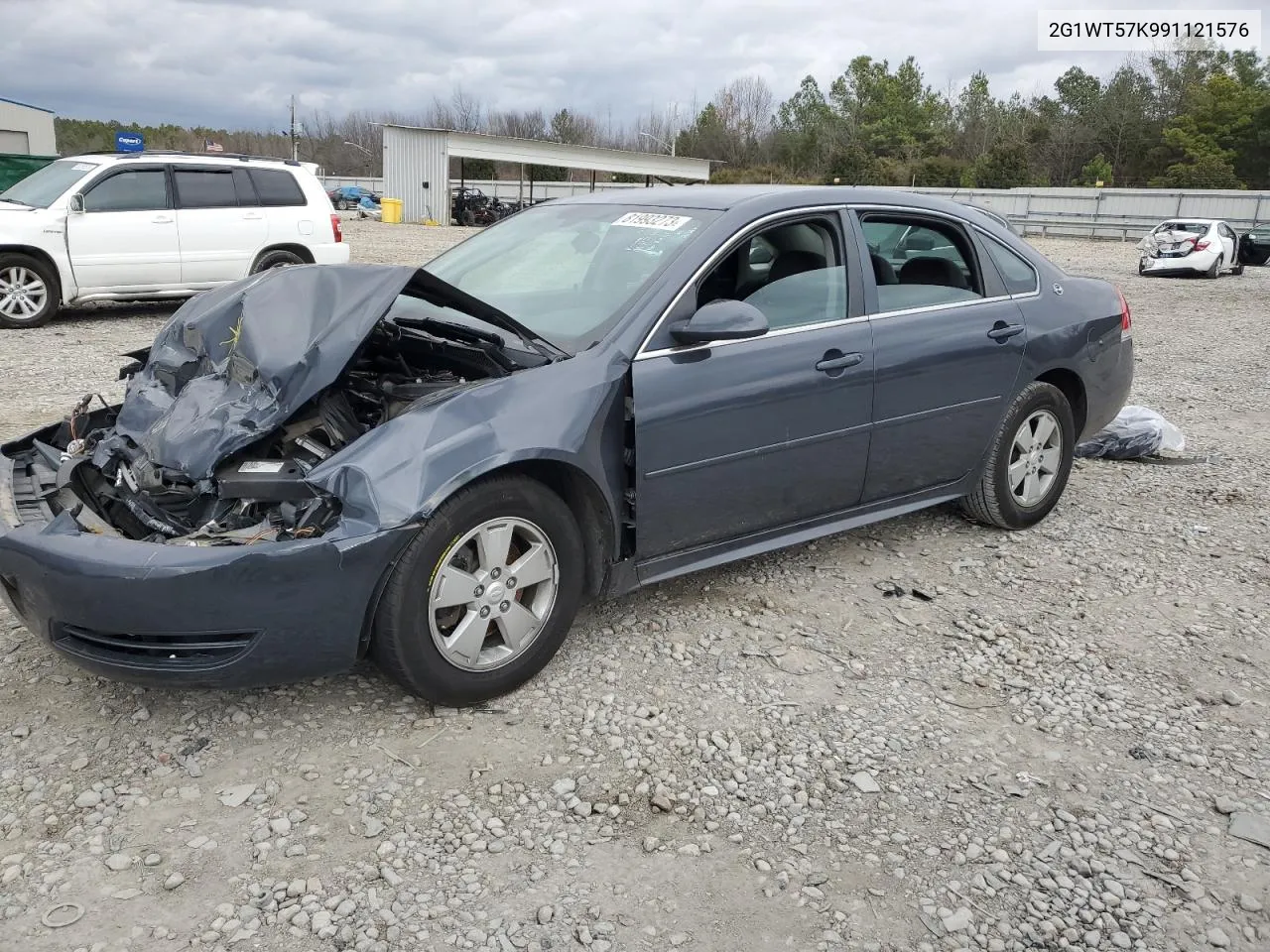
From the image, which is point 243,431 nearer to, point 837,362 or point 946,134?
point 837,362

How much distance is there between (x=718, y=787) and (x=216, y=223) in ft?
33.6

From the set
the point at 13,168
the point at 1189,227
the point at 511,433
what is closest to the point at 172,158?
the point at 511,433

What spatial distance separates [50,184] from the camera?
10.7 metres

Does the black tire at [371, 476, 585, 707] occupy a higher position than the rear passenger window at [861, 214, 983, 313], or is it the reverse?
the rear passenger window at [861, 214, 983, 313]

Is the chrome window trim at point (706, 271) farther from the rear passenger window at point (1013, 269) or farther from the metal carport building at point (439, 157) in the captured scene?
the metal carport building at point (439, 157)

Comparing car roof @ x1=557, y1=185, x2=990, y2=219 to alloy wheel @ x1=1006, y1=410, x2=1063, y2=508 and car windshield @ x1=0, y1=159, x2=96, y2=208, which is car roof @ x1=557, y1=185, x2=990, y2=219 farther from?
car windshield @ x1=0, y1=159, x2=96, y2=208

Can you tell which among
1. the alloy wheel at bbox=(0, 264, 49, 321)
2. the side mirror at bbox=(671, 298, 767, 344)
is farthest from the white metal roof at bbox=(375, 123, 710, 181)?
the side mirror at bbox=(671, 298, 767, 344)

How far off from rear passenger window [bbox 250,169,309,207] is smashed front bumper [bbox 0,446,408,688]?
9.62 m

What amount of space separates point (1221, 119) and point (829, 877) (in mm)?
65830

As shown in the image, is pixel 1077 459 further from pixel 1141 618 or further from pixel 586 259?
pixel 586 259

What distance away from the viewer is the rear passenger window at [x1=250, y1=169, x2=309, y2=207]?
1166cm

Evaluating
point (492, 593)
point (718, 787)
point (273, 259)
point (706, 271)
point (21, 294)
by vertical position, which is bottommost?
point (718, 787)

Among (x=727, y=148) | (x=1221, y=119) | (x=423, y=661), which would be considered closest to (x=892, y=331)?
(x=423, y=661)

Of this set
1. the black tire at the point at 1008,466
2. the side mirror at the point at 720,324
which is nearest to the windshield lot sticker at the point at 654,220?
the side mirror at the point at 720,324
